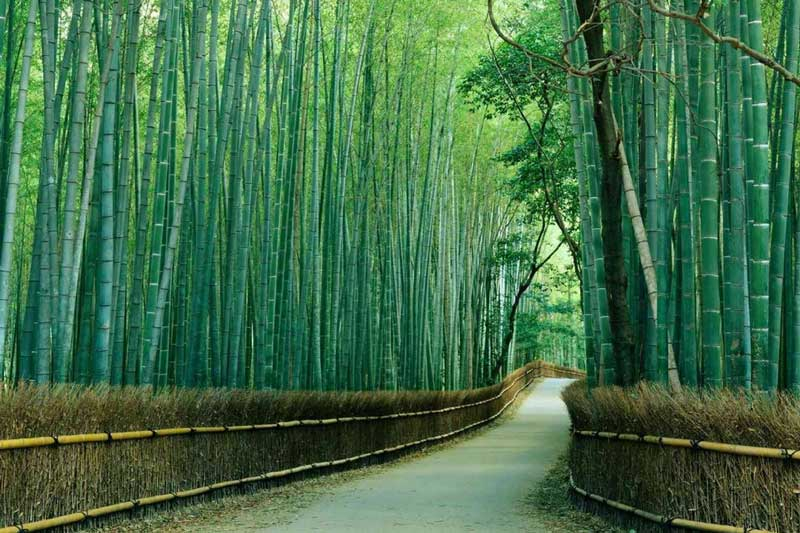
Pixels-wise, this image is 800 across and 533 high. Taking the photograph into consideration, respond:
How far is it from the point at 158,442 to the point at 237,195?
2246 mm

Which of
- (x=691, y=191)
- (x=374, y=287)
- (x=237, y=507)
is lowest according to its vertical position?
(x=237, y=507)

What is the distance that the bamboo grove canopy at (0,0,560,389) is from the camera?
5770 millimetres

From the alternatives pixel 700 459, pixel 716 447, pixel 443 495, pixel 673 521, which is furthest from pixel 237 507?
pixel 716 447

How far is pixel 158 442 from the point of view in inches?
226

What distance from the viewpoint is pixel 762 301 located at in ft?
14.8

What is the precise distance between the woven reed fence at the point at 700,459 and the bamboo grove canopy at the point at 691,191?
38 cm

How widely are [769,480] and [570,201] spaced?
9.53 m

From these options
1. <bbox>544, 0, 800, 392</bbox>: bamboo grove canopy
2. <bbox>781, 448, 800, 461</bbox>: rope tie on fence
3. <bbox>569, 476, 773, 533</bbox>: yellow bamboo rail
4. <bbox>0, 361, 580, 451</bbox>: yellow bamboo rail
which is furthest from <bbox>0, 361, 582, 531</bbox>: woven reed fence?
<bbox>781, 448, 800, 461</bbox>: rope tie on fence

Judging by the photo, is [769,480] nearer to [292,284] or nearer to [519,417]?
[292,284]

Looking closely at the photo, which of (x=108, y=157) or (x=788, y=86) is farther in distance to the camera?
(x=108, y=157)

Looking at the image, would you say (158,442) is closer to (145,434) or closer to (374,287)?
(145,434)

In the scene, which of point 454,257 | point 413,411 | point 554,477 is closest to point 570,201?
point 454,257

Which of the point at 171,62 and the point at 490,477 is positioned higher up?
the point at 171,62

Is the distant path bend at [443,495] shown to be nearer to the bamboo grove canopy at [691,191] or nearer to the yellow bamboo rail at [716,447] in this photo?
the yellow bamboo rail at [716,447]
